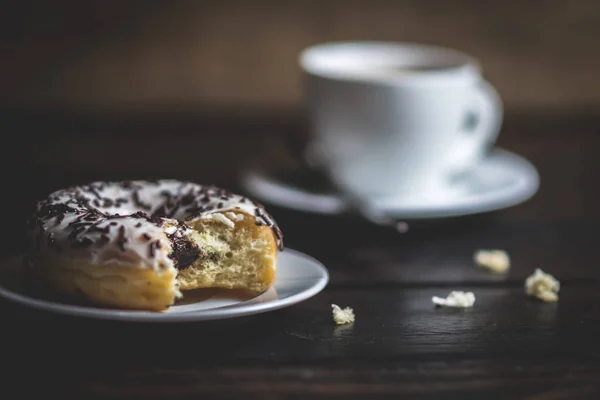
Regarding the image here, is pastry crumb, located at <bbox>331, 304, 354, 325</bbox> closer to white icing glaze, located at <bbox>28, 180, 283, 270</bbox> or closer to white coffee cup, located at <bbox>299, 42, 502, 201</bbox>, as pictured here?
white icing glaze, located at <bbox>28, 180, 283, 270</bbox>

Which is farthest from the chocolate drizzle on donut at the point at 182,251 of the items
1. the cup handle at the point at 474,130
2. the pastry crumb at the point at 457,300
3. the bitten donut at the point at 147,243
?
the cup handle at the point at 474,130

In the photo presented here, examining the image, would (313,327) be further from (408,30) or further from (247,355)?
(408,30)

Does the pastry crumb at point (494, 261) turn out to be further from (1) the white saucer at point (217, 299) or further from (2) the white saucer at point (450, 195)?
(1) the white saucer at point (217, 299)

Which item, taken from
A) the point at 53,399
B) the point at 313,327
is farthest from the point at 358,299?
the point at 53,399

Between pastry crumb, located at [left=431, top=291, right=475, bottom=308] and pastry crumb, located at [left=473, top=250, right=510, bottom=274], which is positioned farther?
pastry crumb, located at [left=473, top=250, right=510, bottom=274]

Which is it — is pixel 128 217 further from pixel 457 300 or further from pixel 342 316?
pixel 457 300

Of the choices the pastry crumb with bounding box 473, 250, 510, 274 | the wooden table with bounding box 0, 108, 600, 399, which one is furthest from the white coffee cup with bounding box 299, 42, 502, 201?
the pastry crumb with bounding box 473, 250, 510, 274

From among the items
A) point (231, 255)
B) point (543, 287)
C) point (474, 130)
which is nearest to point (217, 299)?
point (231, 255)
